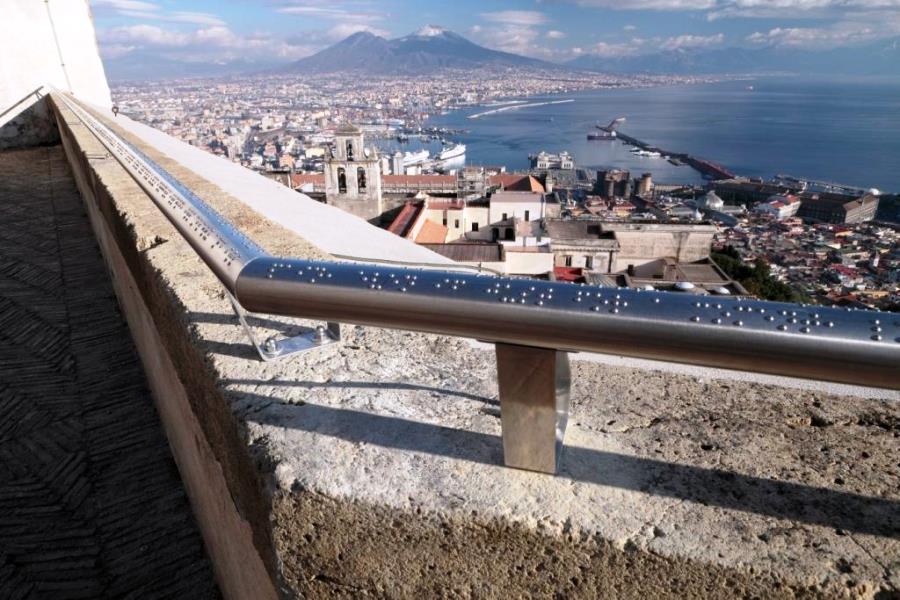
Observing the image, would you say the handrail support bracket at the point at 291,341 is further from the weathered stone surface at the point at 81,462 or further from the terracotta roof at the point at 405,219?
the terracotta roof at the point at 405,219

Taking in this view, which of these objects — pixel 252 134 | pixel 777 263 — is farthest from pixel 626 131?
pixel 777 263

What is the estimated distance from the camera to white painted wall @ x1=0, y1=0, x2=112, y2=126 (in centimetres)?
882

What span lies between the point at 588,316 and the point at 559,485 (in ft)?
1.03

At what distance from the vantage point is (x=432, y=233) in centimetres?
2106

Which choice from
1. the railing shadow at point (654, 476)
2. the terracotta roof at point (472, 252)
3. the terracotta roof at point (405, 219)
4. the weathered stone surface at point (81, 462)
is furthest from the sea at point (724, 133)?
the railing shadow at point (654, 476)

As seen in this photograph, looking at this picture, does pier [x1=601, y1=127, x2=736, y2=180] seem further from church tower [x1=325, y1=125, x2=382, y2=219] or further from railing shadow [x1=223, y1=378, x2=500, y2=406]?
railing shadow [x1=223, y1=378, x2=500, y2=406]

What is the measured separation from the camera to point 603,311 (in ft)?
2.34

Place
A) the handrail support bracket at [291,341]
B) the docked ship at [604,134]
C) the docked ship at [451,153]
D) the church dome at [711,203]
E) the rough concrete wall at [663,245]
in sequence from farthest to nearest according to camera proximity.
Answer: the docked ship at [604,134] < the docked ship at [451,153] < the church dome at [711,203] < the rough concrete wall at [663,245] < the handrail support bracket at [291,341]

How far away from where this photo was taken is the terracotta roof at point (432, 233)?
65.2 feet

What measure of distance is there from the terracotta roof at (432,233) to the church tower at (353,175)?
121 inches

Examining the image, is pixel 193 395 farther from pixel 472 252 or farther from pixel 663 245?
pixel 663 245

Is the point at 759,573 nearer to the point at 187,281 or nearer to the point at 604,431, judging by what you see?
the point at 604,431

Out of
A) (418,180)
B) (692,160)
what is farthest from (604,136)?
(418,180)

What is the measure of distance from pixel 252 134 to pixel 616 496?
79.7 metres
